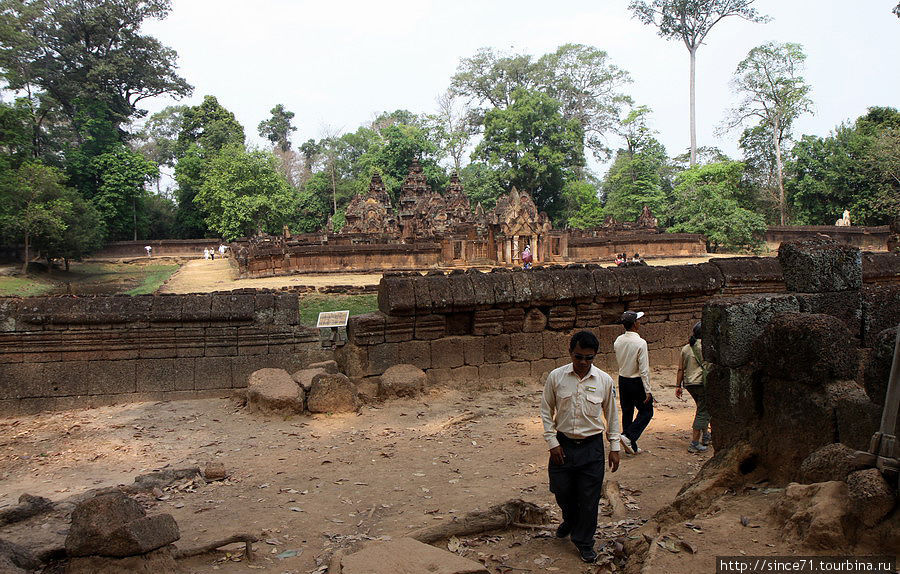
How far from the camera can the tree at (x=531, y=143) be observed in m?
52.1

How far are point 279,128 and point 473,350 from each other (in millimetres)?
77500

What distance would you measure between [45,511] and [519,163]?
5091 centimetres

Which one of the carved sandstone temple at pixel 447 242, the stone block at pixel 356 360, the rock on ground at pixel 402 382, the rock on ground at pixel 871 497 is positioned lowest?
the rock on ground at pixel 402 382

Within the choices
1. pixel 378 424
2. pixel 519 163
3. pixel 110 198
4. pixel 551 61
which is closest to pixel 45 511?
pixel 378 424

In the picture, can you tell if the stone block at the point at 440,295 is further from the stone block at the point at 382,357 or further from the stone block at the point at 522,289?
the stone block at the point at 522,289

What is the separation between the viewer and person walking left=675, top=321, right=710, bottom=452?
561cm

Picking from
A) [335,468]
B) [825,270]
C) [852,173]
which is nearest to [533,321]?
[335,468]

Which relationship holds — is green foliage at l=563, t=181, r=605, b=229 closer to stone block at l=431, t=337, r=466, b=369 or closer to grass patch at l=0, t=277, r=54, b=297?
grass patch at l=0, t=277, r=54, b=297

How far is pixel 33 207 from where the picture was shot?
30.4m

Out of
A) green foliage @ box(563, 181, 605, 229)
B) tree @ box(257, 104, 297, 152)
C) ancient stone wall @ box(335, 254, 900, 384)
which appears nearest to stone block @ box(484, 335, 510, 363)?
ancient stone wall @ box(335, 254, 900, 384)

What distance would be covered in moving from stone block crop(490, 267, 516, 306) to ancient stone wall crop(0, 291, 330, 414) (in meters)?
2.43

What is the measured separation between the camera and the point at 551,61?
61719 mm

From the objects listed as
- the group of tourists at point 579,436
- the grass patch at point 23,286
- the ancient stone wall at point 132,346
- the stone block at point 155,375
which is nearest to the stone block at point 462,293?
the ancient stone wall at point 132,346

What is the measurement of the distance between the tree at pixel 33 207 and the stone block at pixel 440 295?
27322mm
